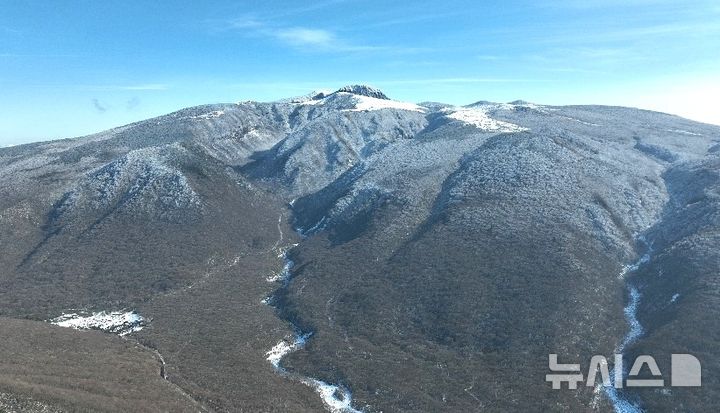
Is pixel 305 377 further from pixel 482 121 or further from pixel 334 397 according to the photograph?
pixel 482 121

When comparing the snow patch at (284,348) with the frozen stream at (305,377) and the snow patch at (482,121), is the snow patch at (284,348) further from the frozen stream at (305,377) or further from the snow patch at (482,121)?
the snow patch at (482,121)

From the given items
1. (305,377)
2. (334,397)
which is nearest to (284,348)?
(305,377)

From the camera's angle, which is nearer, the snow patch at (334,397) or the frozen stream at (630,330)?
the frozen stream at (630,330)

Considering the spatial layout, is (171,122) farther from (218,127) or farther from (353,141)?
(353,141)

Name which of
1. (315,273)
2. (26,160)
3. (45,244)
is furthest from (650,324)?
(26,160)

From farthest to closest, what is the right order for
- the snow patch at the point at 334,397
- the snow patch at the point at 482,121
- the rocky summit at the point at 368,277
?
the snow patch at the point at 482,121 < the rocky summit at the point at 368,277 < the snow patch at the point at 334,397

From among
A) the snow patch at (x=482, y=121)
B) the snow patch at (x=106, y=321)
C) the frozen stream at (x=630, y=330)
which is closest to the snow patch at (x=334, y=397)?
the frozen stream at (x=630, y=330)
